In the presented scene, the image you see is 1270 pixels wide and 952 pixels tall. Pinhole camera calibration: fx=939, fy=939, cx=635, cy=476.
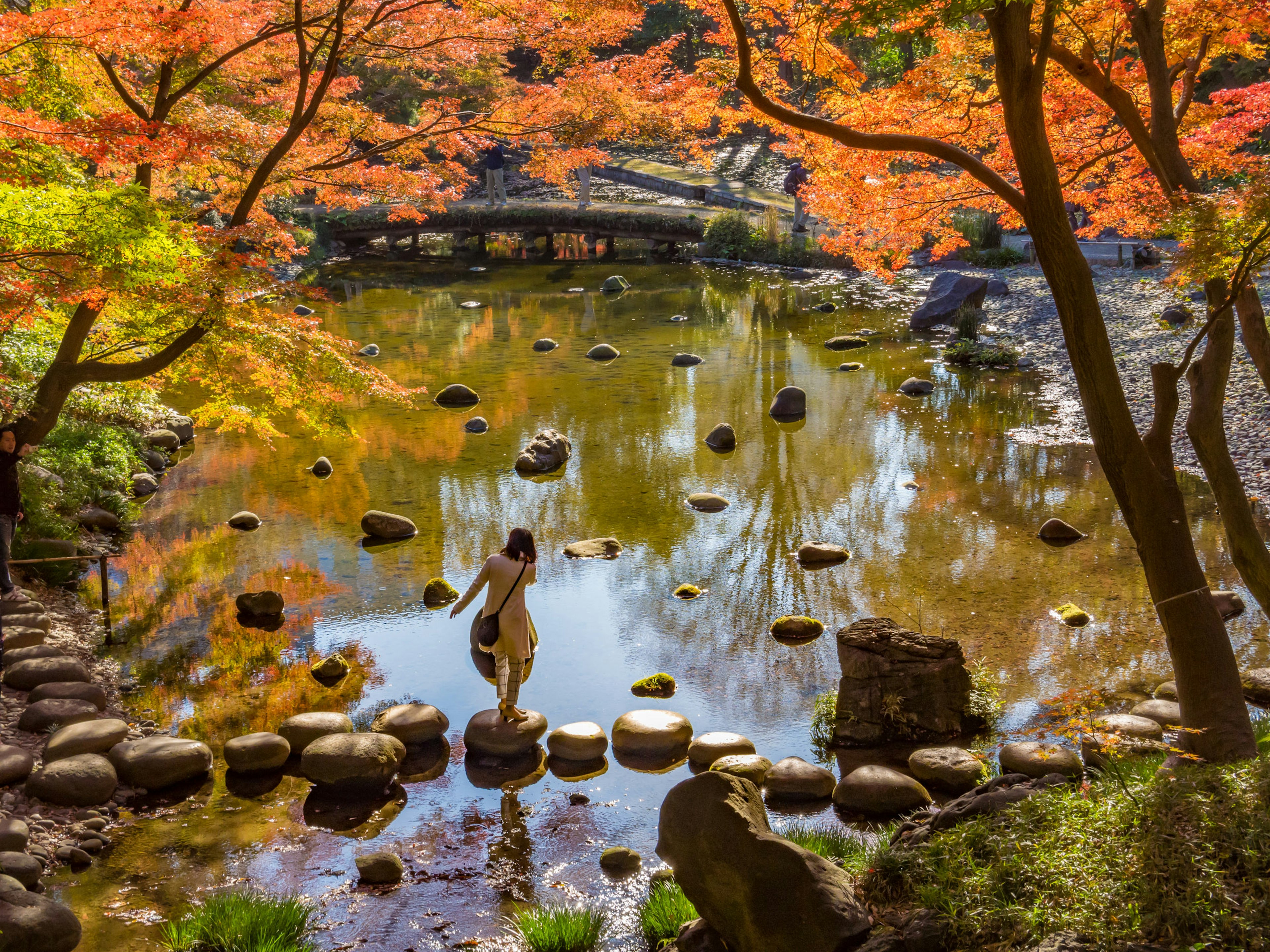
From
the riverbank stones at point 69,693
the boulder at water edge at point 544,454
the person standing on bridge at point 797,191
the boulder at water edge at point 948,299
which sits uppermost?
the person standing on bridge at point 797,191

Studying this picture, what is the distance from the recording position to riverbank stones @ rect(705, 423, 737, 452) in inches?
544

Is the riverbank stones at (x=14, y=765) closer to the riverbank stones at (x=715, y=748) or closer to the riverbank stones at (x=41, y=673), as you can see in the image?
the riverbank stones at (x=41, y=673)

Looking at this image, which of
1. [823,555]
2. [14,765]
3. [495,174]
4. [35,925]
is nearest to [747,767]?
[35,925]

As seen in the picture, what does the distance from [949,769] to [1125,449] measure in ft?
7.70

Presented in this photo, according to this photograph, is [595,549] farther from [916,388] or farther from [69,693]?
[916,388]

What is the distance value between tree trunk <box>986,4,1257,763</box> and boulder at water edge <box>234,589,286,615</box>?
7.23 meters

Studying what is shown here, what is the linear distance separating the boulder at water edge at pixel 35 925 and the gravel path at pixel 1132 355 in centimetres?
655

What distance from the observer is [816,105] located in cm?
3581

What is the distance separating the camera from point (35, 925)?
13.6 ft

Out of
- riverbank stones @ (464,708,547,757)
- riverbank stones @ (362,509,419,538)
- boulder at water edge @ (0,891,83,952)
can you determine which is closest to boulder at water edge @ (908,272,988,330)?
riverbank stones @ (362,509,419,538)

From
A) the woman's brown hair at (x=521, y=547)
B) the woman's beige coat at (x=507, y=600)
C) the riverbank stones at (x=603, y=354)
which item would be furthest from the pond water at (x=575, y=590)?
the woman's brown hair at (x=521, y=547)

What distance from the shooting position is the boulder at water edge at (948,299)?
20.3 m

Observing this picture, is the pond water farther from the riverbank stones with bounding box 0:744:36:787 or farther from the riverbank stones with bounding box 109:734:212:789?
the riverbank stones with bounding box 0:744:36:787

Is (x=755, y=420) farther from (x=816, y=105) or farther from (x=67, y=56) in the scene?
(x=816, y=105)
